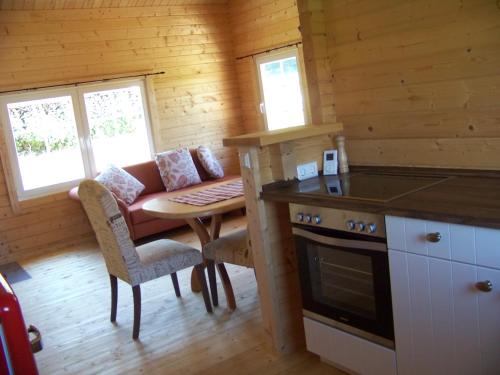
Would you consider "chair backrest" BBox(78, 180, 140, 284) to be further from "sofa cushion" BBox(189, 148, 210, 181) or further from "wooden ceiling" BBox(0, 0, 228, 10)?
"wooden ceiling" BBox(0, 0, 228, 10)

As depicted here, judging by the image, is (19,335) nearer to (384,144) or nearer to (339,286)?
(339,286)

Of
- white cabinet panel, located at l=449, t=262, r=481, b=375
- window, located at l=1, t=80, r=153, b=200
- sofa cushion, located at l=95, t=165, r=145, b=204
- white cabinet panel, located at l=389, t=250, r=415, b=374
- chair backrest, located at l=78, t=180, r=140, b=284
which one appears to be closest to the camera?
white cabinet panel, located at l=449, t=262, r=481, b=375

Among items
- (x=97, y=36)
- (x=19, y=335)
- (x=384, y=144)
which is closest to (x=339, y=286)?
(x=384, y=144)

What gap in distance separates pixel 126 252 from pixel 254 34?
4.34 metres

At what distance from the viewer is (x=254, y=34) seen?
676cm

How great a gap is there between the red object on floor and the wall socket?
1707 millimetres

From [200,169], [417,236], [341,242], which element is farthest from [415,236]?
[200,169]

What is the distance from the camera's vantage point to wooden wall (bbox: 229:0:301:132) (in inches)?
243

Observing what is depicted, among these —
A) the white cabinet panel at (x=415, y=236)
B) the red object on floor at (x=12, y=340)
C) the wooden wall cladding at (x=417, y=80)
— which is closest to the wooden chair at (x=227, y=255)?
the wooden wall cladding at (x=417, y=80)

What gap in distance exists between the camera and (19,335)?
142cm

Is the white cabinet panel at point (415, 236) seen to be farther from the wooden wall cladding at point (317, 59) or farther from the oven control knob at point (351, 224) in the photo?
the wooden wall cladding at point (317, 59)

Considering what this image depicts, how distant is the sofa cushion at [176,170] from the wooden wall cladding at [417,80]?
3.31 m

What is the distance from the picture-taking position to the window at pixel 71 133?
5742 mm

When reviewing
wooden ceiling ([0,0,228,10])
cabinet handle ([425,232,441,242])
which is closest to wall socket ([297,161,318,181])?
cabinet handle ([425,232,441,242])
